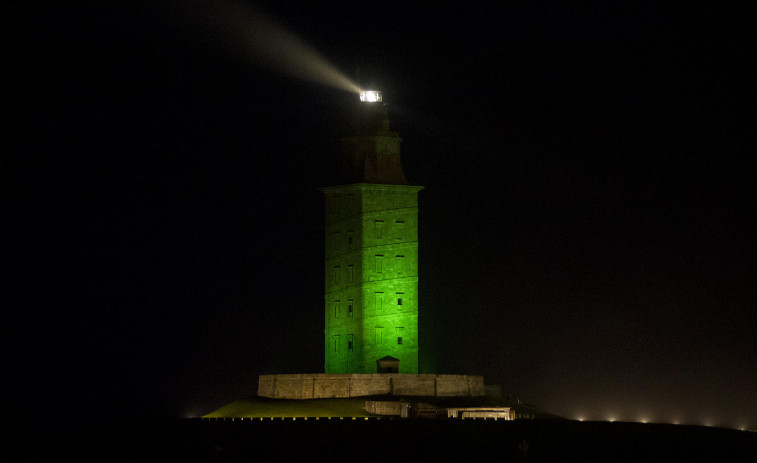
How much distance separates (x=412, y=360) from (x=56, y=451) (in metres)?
17.8

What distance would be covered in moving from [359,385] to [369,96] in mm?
13016

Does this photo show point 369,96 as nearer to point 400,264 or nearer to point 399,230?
point 399,230

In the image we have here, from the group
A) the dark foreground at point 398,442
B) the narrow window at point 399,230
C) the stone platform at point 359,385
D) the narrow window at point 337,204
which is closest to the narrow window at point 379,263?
the narrow window at point 399,230

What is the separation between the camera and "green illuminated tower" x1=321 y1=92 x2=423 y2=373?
6450 cm

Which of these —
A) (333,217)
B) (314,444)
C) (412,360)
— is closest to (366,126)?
(333,217)

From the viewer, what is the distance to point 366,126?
66.1 meters

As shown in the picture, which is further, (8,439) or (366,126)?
(366,126)

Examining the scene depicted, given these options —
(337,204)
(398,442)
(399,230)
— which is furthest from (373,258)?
(398,442)

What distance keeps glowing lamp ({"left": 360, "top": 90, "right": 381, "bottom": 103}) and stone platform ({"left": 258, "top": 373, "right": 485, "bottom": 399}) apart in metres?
12.4

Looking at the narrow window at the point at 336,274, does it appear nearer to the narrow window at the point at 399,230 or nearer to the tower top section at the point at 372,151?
the narrow window at the point at 399,230

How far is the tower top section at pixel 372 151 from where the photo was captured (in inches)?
2574

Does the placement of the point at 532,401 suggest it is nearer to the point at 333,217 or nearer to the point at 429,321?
the point at 429,321

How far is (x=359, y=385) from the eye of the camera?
61.0 meters

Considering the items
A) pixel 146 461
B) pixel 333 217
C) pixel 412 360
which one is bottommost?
pixel 146 461
